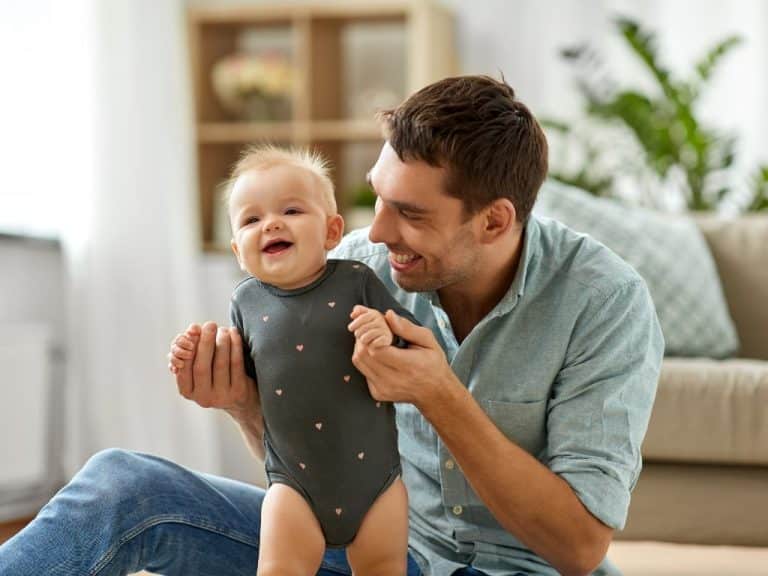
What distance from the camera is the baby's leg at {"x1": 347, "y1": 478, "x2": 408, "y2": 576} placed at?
4.77 feet

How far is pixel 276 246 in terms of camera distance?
4.91 feet

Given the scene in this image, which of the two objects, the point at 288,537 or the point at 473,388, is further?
the point at 473,388

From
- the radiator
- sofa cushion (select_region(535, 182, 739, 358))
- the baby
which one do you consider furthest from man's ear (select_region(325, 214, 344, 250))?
the radiator

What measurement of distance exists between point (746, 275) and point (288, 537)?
206cm

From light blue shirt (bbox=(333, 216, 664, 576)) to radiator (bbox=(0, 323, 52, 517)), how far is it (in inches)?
86.2

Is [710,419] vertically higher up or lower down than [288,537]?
lower down

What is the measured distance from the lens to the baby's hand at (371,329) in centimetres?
139

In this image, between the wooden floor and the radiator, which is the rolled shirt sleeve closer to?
the wooden floor

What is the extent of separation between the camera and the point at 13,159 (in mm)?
3873

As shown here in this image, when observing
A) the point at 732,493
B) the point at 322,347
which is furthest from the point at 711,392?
the point at 322,347

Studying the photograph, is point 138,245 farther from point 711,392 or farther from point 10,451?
point 711,392

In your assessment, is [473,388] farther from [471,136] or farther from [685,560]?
[685,560]

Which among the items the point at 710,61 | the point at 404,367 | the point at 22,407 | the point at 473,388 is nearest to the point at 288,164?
the point at 404,367

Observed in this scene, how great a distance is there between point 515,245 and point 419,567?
1.59ft
